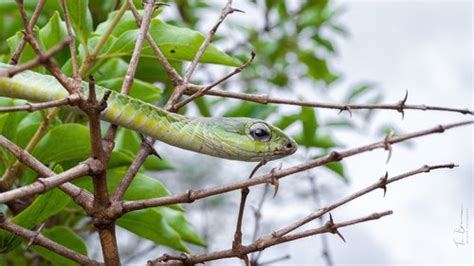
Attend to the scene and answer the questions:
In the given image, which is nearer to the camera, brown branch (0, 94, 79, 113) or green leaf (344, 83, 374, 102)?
brown branch (0, 94, 79, 113)

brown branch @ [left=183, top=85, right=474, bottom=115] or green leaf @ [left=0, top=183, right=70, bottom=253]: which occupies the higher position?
brown branch @ [left=183, top=85, right=474, bottom=115]

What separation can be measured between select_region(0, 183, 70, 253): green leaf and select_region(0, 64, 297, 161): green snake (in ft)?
0.40

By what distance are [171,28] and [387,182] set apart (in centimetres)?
50

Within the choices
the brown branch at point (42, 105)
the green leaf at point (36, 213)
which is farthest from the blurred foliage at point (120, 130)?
the brown branch at point (42, 105)

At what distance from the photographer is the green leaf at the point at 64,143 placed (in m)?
1.20

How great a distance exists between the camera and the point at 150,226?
1236mm

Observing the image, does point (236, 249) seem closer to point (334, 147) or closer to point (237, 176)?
point (334, 147)

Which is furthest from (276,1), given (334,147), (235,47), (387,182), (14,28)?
(387,182)

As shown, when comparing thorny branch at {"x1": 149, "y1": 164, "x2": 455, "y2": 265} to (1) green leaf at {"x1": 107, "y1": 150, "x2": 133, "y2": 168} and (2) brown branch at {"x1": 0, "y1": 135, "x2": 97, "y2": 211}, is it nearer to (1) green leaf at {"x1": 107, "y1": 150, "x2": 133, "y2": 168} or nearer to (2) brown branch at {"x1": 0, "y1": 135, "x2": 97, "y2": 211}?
(2) brown branch at {"x1": 0, "y1": 135, "x2": 97, "y2": 211}

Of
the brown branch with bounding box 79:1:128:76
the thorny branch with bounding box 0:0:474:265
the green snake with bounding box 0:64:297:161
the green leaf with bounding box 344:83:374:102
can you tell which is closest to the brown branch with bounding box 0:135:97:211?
the thorny branch with bounding box 0:0:474:265

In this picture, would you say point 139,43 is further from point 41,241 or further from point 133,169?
point 41,241

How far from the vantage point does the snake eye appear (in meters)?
1.01

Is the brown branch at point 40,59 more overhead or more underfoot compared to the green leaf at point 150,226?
more underfoot

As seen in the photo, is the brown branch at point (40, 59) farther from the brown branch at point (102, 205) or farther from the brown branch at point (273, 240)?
the brown branch at point (273, 240)
